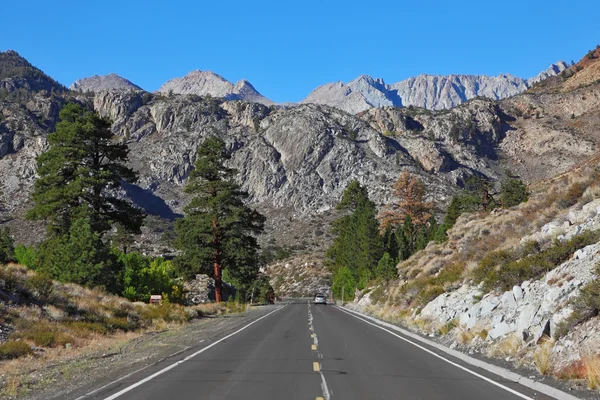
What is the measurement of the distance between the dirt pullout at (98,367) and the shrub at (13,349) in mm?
1117

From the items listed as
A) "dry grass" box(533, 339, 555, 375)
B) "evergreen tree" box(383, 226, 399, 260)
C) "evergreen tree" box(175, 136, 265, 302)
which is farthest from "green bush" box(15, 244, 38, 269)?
"dry grass" box(533, 339, 555, 375)

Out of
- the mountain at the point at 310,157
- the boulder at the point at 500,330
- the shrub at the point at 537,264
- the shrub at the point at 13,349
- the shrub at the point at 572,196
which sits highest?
the mountain at the point at 310,157

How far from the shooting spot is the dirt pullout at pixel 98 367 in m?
10.3

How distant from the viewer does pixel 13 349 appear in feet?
47.5

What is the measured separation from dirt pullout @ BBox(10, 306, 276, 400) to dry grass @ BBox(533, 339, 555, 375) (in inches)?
380

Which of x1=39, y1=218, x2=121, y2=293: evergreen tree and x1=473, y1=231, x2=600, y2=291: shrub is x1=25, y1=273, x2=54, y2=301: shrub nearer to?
x1=39, y1=218, x2=121, y2=293: evergreen tree

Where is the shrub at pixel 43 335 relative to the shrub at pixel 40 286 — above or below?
below

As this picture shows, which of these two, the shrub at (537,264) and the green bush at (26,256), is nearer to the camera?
the shrub at (537,264)

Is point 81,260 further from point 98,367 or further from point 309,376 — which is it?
point 309,376

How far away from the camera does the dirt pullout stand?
33.7ft

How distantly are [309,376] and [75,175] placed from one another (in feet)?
89.8

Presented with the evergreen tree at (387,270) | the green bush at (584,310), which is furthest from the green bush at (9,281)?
the evergreen tree at (387,270)

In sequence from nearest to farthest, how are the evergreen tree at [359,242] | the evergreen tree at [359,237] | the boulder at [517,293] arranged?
the boulder at [517,293] → the evergreen tree at [359,242] → the evergreen tree at [359,237]

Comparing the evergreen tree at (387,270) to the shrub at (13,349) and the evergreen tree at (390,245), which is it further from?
the shrub at (13,349)
